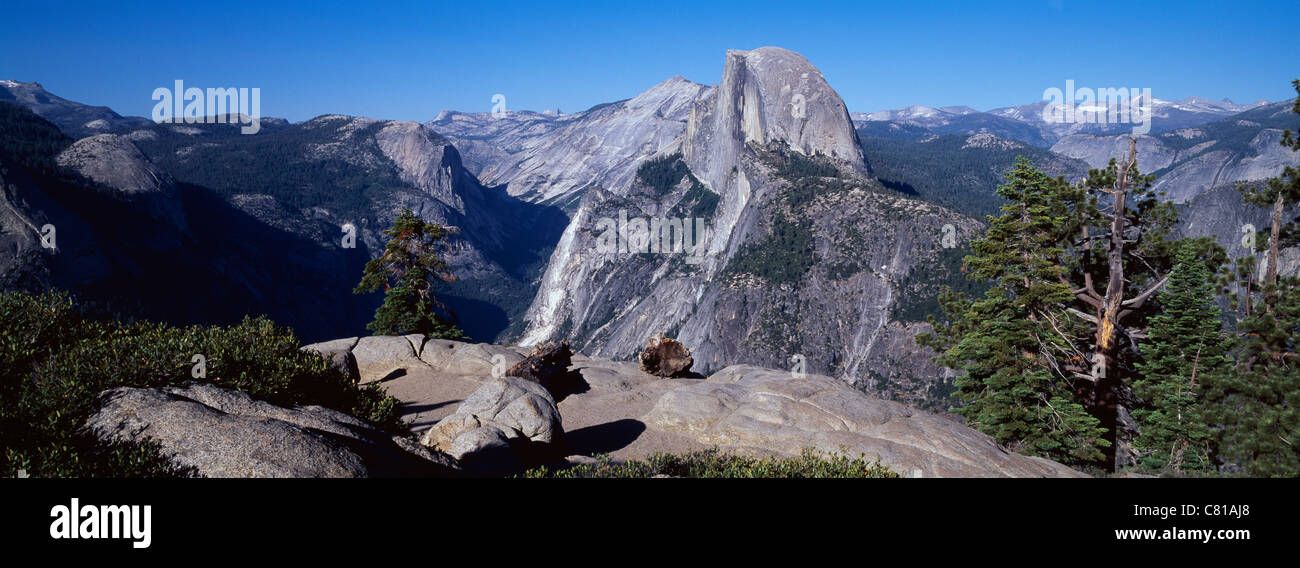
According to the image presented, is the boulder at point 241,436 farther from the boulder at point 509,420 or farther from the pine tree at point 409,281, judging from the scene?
the pine tree at point 409,281

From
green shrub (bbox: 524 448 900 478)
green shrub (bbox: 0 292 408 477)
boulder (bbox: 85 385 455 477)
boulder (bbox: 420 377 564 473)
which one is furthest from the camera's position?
boulder (bbox: 420 377 564 473)

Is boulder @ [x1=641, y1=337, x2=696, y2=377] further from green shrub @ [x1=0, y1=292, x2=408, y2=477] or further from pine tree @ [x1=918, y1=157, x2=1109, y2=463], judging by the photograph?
green shrub @ [x1=0, y1=292, x2=408, y2=477]

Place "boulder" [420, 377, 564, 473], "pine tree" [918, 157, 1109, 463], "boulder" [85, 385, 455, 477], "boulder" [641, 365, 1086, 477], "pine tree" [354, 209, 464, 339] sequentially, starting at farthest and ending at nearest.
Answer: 1. "pine tree" [354, 209, 464, 339]
2. "pine tree" [918, 157, 1109, 463]
3. "boulder" [641, 365, 1086, 477]
4. "boulder" [420, 377, 564, 473]
5. "boulder" [85, 385, 455, 477]

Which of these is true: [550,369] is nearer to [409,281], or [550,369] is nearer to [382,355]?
[382,355]

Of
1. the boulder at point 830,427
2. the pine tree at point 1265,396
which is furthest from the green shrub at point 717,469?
the pine tree at point 1265,396

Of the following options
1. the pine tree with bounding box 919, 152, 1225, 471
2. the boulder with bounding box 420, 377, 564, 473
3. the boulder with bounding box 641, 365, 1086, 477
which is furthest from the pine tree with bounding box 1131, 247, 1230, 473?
the boulder with bounding box 420, 377, 564, 473
